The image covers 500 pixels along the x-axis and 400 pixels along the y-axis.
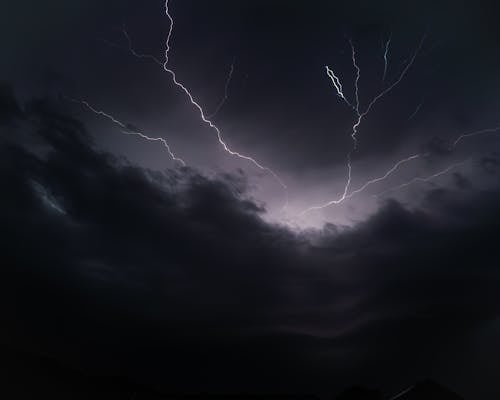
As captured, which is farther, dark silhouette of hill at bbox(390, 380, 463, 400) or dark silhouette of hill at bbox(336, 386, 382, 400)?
dark silhouette of hill at bbox(336, 386, 382, 400)

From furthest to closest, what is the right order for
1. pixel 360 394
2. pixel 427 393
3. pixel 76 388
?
pixel 76 388, pixel 360 394, pixel 427 393

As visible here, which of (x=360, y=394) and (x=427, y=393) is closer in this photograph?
(x=427, y=393)

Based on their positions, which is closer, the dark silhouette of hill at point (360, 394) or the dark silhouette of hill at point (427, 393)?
the dark silhouette of hill at point (427, 393)

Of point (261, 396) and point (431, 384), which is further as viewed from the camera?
point (261, 396)

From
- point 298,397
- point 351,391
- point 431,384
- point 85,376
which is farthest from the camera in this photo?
point 85,376

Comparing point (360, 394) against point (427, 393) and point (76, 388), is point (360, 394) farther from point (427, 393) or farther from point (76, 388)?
point (76, 388)

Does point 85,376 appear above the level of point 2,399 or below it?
above

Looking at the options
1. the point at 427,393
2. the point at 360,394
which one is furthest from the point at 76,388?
the point at 427,393

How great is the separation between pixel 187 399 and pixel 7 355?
11859 millimetres

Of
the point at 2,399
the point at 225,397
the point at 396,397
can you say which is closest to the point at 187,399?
the point at 225,397

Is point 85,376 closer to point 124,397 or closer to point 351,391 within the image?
point 124,397

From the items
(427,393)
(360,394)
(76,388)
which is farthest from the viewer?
(76,388)

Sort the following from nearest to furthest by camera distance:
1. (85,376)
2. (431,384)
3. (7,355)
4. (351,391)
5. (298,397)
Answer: (431,384) < (351,391) < (298,397) < (7,355) < (85,376)

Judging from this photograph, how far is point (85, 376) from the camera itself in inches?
1102
